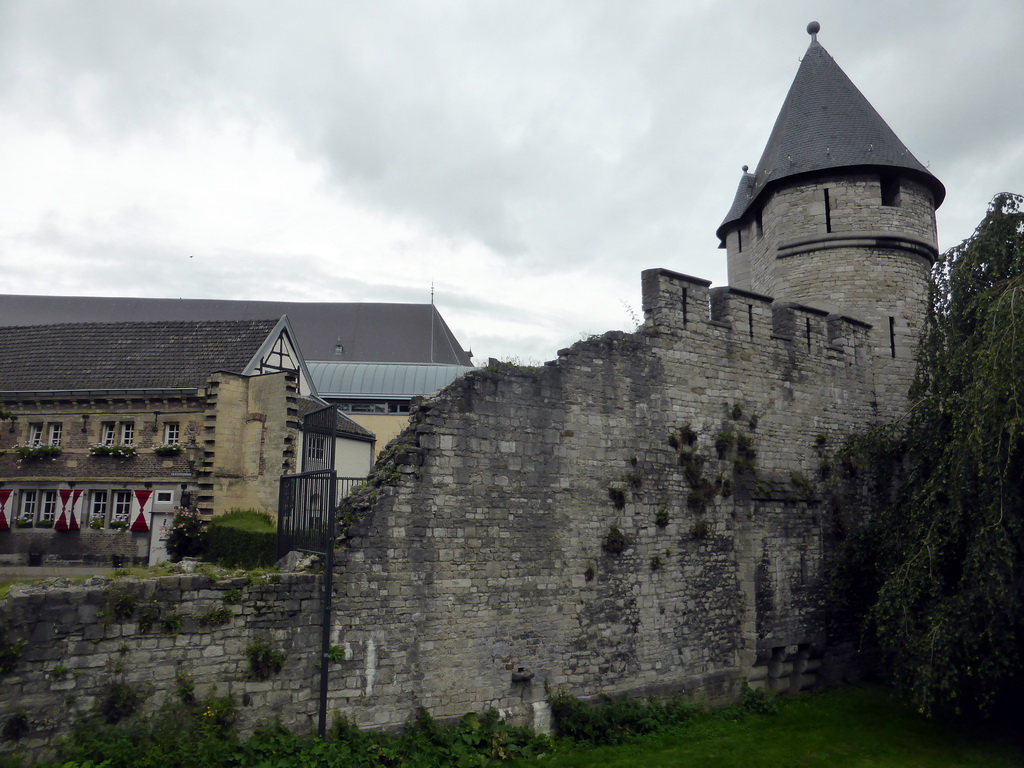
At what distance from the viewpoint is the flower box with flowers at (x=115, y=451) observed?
1731 cm

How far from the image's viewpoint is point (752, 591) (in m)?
10.7

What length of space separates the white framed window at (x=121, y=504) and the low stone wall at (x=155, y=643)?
11.5m

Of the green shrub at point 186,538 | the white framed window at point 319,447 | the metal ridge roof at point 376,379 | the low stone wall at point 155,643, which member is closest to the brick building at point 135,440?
the green shrub at point 186,538

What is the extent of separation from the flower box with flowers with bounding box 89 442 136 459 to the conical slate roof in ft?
49.3

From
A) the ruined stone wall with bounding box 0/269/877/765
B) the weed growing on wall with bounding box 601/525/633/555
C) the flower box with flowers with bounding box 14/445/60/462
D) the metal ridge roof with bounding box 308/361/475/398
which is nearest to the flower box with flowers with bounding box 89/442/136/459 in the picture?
the flower box with flowers with bounding box 14/445/60/462

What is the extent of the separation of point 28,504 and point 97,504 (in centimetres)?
186

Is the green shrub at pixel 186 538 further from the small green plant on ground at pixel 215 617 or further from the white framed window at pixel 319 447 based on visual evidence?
the small green plant on ground at pixel 215 617

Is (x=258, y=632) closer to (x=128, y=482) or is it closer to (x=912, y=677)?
(x=912, y=677)

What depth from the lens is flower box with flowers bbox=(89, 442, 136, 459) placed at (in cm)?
1731

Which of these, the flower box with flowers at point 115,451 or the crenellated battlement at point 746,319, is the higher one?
the crenellated battlement at point 746,319

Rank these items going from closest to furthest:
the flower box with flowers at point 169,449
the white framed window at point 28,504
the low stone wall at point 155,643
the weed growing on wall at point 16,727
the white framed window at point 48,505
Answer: the weed growing on wall at point 16,727 → the low stone wall at point 155,643 → the flower box with flowers at point 169,449 → the white framed window at point 48,505 → the white framed window at point 28,504

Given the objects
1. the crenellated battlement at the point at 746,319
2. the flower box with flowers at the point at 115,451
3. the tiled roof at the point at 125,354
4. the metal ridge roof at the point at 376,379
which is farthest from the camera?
the metal ridge roof at the point at 376,379

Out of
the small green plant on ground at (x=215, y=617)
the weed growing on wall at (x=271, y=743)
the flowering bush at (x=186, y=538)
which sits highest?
the flowering bush at (x=186, y=538)

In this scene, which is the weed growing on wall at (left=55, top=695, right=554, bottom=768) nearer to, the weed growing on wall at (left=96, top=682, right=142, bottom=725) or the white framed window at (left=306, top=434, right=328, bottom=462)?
the weed growing on wall at (left=96, top=682, right=142, bottom=725)
